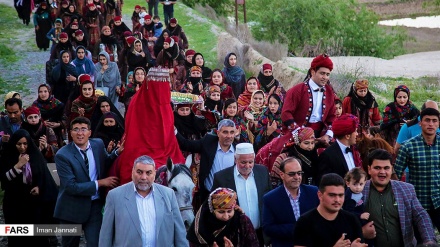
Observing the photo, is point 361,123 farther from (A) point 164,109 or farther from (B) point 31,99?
(B) point 31,99

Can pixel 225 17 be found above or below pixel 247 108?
above

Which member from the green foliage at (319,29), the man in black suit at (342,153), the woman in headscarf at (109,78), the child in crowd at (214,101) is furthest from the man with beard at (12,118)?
the green foliage at (319,29)

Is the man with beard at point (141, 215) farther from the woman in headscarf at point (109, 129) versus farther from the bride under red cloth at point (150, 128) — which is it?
the woman in headscarf at point (109, 129)

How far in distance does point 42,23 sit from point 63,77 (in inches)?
382

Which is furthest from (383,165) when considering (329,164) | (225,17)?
(225,17)

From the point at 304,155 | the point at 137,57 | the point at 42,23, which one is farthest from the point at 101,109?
the point at 42,23

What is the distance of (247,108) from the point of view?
13141 millimetres

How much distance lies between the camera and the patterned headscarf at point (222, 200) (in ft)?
24.8

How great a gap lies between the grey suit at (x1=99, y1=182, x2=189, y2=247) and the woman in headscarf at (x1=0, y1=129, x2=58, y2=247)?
8.12ft

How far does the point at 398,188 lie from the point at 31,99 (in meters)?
14.2

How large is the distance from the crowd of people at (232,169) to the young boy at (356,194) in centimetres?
1

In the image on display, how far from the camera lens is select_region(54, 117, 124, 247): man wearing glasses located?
9.34 meters

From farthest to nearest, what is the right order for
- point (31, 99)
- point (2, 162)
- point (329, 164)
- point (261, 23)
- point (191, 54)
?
point (261, 23) → point (31, 99) → point (191, 54) → point (2, 162) → point (329, 164)

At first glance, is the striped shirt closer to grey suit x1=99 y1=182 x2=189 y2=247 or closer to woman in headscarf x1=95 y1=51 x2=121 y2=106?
grey suit x1=99 y1=182 x2=189 y2=247
